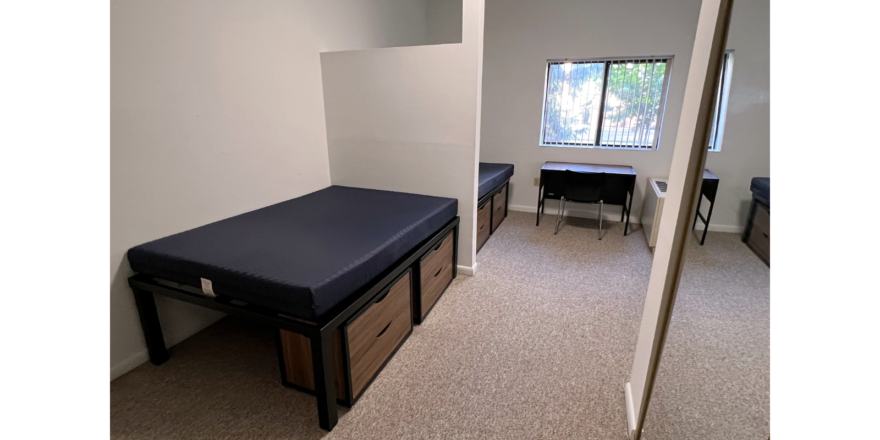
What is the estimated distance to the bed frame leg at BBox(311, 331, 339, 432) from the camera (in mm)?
1204

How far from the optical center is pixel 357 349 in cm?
140

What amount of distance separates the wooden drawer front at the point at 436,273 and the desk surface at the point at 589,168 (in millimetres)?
1696

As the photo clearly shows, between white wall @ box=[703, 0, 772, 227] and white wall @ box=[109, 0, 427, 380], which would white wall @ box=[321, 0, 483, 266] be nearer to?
white wall @ box=[109, 0, 427, 380]

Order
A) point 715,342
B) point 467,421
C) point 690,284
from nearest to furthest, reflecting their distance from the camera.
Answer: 1. point 715,342
2. point 690,284
3. point 467,421

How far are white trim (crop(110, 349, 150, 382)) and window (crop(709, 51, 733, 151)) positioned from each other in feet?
7.67

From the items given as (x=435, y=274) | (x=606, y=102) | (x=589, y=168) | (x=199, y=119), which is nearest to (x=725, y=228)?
(x=435, y=274)

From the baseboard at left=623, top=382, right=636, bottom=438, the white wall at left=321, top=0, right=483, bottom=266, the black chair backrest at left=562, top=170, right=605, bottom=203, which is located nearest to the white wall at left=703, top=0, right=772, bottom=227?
the baseboard at left=623, top=382, right=636, bottom=438

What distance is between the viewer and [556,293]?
7.63 ft

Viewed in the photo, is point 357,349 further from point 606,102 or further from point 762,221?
point 606,102

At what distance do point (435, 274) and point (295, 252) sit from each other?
0.91m

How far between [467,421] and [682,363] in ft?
2.51
